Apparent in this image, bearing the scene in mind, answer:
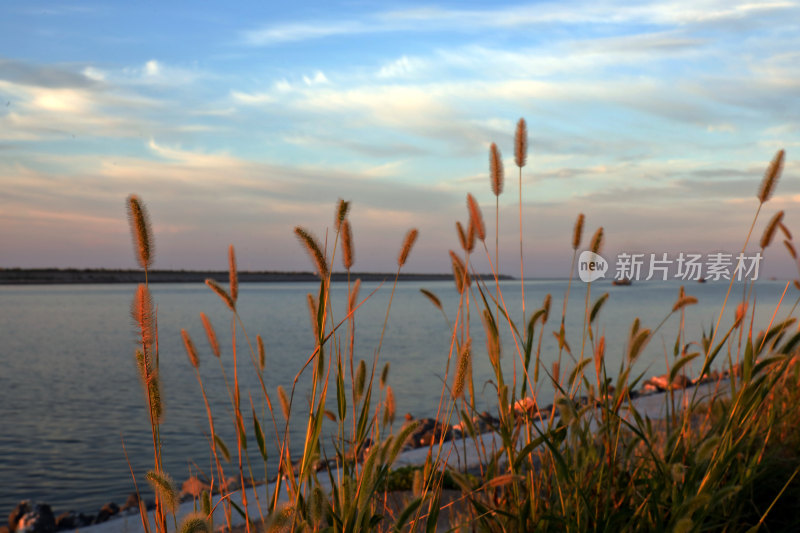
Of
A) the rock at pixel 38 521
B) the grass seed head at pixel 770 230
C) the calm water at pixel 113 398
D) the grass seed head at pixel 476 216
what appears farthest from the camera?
the calm water at pixel 113 398

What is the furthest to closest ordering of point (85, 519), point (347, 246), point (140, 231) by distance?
1. point (85, 519)
2. point (347, 246)
3. point (140, 231)

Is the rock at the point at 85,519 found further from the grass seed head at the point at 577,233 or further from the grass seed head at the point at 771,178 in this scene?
the grass seed head at the point at 771,178

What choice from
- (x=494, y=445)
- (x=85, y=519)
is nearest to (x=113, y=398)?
(x=85, y=519)

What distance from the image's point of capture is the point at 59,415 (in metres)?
8.27

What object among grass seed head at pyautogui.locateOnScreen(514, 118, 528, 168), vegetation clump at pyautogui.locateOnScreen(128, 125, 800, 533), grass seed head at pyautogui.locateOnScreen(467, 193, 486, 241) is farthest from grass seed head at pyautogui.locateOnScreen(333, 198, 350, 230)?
grass seed head at pyautogui.locateOnScreen(514, 118, 528, 168)

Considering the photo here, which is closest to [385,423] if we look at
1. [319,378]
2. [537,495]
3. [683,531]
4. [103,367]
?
[537,495]

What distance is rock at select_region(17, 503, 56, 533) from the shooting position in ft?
13.6

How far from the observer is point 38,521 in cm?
423

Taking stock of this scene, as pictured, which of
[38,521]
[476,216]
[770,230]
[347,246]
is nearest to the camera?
[347,246]

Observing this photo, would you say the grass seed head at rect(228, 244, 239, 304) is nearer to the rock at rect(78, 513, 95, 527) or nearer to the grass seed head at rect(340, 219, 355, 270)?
the grass seed head at rect(340, 219, 355, 270)

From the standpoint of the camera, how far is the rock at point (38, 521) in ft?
13.6

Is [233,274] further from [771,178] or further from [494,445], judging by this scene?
[771,178]

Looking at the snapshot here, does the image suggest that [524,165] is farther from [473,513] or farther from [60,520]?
[60,520]

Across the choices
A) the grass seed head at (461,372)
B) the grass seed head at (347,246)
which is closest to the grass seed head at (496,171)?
the grass seed head at (347,246)
